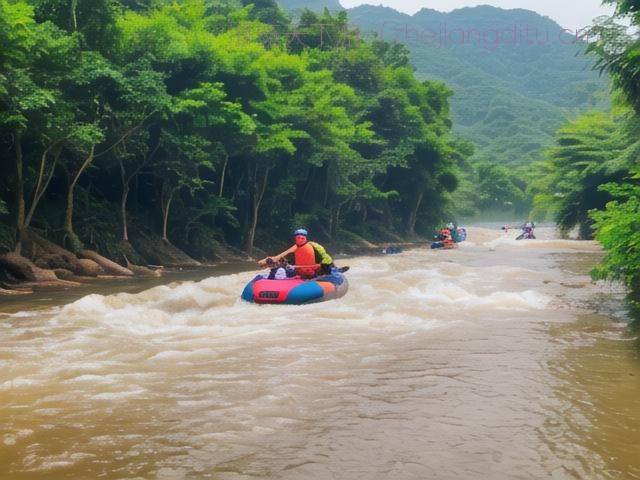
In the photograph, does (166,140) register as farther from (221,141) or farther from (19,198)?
(19,198)

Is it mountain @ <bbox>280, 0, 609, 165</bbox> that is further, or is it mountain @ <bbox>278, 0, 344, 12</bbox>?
mountain @ <bbox>278, 0, 344, 12</bbox>

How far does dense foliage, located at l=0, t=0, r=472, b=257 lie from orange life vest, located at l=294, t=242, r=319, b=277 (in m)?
6.55

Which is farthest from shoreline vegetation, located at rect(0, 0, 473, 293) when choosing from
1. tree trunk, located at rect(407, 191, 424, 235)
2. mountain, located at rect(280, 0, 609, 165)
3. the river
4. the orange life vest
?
mountain, located at rect(280, 0, 609, 165)

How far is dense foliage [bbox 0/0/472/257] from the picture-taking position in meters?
17.0

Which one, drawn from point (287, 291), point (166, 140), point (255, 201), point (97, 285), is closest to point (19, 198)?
point (97, 285)

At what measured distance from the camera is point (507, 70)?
175625 millimetres

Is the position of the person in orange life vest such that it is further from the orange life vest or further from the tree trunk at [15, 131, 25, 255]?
the tree trunk at [15, 131, 25, 255]

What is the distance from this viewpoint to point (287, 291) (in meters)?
12.4

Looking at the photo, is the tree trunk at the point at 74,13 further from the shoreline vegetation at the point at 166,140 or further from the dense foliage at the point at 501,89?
the dense foliage at the point at 501,89

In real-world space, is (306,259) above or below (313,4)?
below

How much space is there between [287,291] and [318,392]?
589 cm

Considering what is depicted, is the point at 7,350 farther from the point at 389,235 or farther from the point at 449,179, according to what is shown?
the point at 449,179

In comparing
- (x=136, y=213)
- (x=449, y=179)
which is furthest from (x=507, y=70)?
(x=136, y=213)

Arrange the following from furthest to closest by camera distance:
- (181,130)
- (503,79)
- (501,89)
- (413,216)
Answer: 1. (503,79)
2. (501,89)
3. (413,216)
4. (181,130)
